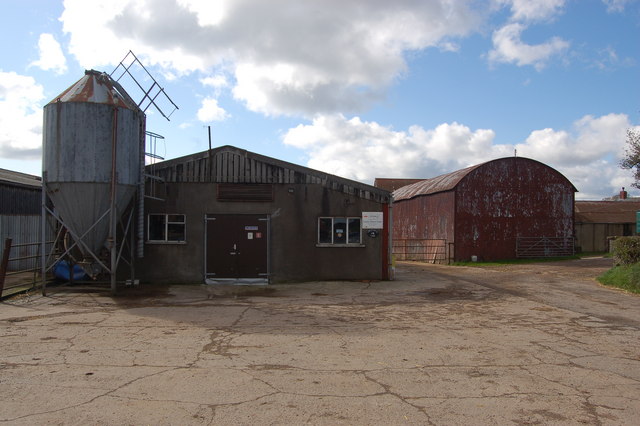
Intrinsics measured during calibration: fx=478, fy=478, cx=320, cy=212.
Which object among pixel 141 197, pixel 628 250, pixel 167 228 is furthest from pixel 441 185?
pixel 141 197

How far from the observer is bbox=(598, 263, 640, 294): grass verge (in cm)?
1462

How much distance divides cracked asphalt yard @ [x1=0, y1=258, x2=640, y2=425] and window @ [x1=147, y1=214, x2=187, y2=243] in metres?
3.61

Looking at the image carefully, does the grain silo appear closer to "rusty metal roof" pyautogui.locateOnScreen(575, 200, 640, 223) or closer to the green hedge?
the green hedge

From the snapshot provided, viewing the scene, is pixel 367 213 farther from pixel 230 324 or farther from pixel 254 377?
pixel 254 377

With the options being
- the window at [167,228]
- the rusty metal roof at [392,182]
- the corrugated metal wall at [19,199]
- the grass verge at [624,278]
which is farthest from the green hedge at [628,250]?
the rusty metal roof at [392,182]

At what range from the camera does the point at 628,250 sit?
663 inches

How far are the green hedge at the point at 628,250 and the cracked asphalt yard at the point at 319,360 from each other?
4.87 metres

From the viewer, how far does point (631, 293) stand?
47.1 feet

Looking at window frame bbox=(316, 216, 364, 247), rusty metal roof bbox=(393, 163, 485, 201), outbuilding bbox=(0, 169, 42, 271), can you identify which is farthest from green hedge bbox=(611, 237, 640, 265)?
outbuilding bbox=(0, 169, 42, 271)

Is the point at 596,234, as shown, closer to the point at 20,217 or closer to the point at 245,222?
the point at 245,222

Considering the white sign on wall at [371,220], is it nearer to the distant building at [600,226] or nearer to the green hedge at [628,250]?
the green hedge at [628,250]

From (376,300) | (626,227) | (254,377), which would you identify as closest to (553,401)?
(254,377)

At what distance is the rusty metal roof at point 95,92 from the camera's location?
1327 centimetres

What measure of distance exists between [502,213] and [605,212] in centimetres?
1470
